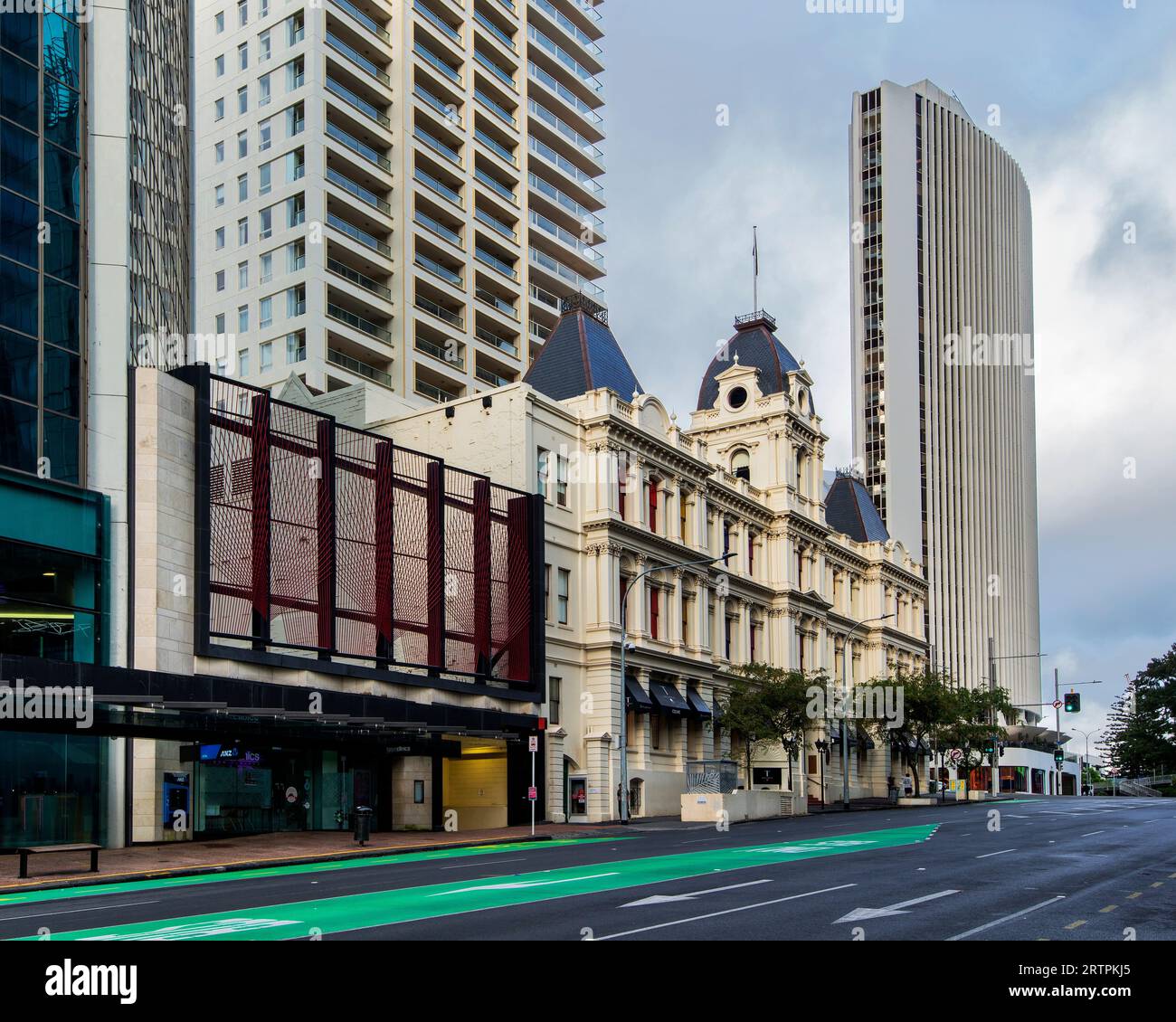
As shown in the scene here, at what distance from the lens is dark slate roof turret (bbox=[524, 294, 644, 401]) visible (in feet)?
182

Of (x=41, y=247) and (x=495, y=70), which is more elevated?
(x=495, y=70)

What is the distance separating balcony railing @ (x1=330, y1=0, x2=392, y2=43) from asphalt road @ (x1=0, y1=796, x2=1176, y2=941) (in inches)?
2024

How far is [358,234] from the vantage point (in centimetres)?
6681

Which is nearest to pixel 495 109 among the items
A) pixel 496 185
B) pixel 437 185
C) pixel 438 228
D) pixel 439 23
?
pixel 496 185

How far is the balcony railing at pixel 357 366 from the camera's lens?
2549 inches

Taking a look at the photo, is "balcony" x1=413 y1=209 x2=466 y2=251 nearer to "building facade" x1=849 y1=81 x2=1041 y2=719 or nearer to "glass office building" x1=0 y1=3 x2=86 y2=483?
"glass office building" x1=0 y1=3 x2=86 y2=483

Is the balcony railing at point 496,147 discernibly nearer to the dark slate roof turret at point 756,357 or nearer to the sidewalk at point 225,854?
the dark slate roof turret at point 756,357

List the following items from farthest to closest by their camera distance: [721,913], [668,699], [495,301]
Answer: [495,301] → [668,699] → [721,913]

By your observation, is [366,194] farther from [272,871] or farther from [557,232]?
[272,871]

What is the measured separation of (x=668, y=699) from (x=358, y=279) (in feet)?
91.1

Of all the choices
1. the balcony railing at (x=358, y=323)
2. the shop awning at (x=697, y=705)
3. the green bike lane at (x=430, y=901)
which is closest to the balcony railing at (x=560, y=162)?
the balcony railing at (x=358, y=323)

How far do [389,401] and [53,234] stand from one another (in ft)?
78.4

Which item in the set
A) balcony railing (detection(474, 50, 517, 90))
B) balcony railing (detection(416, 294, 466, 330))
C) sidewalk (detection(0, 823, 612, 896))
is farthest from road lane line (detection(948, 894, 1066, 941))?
balcony railing (detection(474, 50, 517, 90))
